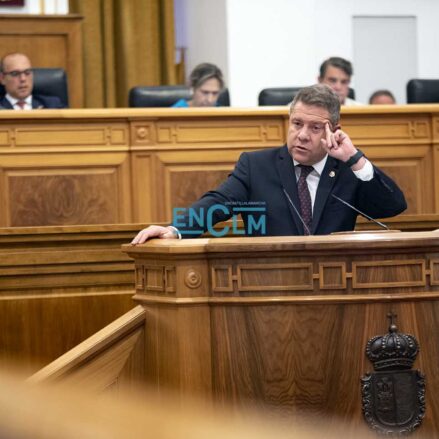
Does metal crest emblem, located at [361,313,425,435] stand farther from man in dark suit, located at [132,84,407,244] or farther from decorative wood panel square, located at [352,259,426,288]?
man in dark suit, located at [132,84,407,244]

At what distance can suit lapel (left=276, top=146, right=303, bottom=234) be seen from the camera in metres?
2.72

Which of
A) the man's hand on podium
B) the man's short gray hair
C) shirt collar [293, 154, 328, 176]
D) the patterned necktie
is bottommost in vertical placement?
the man's hand on podium

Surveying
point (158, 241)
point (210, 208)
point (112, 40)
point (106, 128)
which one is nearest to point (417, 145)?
point (106, 128)

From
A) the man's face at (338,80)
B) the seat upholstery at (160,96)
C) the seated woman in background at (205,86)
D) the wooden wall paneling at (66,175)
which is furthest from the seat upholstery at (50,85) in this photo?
the man's face at (338,80)

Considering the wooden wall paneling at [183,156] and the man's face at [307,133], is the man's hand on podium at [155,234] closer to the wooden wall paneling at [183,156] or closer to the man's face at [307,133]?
the man's face at [307,133]

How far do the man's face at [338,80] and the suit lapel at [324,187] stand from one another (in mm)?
2912

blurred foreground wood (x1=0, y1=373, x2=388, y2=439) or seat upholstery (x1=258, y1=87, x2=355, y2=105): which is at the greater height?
seat upholstery (x1=258, y1=87, x2=355, y2=105)

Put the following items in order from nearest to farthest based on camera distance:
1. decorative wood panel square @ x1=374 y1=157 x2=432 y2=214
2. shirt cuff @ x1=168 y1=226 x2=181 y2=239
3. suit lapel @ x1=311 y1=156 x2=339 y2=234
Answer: shirt cuff @ x1=168 y1=226 x2=181 y2=239
suit lapel @ x1=311 y1=156 x2=339 y2=234
decorative wood panel square @ x1=374 y1=157 x2=432 y2=214

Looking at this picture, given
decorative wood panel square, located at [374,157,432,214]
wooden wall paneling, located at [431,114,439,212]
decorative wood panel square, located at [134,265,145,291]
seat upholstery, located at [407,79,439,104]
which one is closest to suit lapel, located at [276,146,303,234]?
decorative wood panel square, located at [134,265,145,291]

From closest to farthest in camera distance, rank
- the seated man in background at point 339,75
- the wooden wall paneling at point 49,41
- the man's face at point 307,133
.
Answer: the man's face at point 307,133, the seated man in background at point 339,75, the wooden wall paneling at point 49,41

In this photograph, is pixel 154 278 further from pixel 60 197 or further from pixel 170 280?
pixel 60 197

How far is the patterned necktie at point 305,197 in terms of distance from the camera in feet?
8.98

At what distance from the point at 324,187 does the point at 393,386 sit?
0.87 m

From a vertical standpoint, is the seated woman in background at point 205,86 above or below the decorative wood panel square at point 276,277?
above
